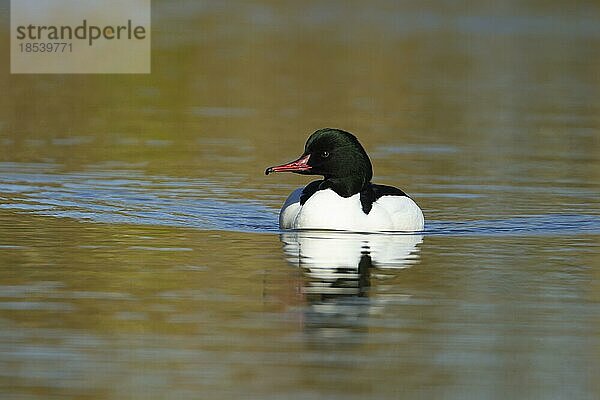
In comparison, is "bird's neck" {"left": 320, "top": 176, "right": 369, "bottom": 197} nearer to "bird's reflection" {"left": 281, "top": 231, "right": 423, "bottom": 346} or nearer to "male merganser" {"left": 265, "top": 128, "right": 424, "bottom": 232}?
"male merganser" {"left": 265, "top": 128, "right": 424, "bottom": 232}

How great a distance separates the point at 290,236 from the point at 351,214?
59 centimetres

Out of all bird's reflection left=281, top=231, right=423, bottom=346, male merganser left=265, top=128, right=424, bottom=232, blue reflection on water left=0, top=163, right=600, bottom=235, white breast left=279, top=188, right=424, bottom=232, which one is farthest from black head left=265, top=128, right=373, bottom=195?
blue reflection on water left=0, top=163, right=600, bottom=235

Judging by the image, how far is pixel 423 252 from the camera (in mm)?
14141

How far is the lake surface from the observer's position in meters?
9.91

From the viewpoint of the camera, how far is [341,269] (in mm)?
13039

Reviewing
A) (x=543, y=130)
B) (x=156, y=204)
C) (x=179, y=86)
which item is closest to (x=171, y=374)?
(x=156, y=204)

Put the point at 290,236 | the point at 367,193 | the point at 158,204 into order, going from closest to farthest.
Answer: the point at 290,236
the point at 367,193
the point at 158,204

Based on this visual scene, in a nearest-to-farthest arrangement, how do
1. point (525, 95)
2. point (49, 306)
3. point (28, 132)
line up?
point (49, 306), point (28, 132), point (525, 95)

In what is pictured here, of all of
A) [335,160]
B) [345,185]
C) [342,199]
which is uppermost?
[335,160]

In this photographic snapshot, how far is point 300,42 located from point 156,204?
695 inches

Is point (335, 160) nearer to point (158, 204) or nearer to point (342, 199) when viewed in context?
point (342, 199)

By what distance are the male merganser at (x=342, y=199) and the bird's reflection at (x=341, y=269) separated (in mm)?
103

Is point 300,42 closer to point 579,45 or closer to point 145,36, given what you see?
point 145,36

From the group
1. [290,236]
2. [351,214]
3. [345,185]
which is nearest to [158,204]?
[290,236]
